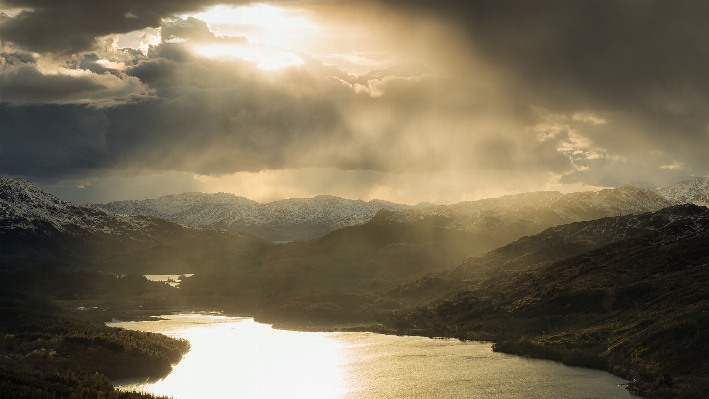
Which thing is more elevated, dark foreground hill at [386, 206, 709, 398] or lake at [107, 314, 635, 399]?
dark foreground hill at [386, 206, 709, 398]

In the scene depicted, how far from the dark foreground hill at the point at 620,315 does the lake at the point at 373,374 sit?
565 cm

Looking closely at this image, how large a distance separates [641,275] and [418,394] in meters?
82.5

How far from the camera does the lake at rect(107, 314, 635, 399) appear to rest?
11232cm

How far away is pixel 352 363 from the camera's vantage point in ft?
468

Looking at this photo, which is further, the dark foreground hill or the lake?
the lake

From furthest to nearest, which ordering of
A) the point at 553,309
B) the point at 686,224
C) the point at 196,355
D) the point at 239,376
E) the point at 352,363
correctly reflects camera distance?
the point at 686,224
the point at 553,309
the point at 196,355
the point at 352,363
the point at 239,376

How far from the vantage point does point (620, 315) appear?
498 feet

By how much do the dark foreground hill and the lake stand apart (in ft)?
18.5

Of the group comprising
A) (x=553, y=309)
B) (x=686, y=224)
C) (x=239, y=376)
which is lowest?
(x=239, y=376)

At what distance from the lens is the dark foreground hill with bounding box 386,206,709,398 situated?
111125 mm

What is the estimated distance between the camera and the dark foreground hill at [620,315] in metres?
111

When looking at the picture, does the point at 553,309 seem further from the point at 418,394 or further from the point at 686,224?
the point at 418,394

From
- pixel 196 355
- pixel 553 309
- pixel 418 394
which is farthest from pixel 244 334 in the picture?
pixel 418 394

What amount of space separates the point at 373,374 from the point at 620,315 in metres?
55.2
